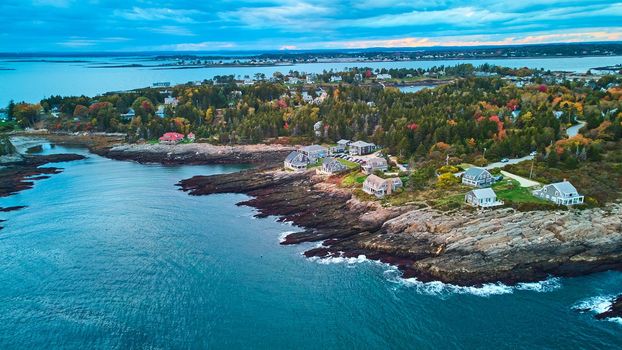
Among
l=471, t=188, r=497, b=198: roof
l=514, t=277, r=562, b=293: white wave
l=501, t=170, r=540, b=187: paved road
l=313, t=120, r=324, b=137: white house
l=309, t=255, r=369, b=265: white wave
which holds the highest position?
Answer: l=313, t=120, r=324, b=137: white house

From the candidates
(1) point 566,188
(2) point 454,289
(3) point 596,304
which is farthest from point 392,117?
(3) point 596,304

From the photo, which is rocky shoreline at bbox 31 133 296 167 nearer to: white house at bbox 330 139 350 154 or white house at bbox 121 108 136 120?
white house at bbox 330 139 350 154

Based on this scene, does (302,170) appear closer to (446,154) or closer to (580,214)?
(446,154)

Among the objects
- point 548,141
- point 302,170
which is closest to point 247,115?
point 302,170

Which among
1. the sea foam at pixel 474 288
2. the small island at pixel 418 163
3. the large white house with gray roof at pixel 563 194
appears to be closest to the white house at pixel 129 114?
the small island at pixel 418 163

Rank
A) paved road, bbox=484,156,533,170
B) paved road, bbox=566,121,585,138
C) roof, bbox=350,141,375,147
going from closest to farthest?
paved road, bbox=484,156,533,170, paved road, bbox=566,121,585,138, roof, bbox=350,141,375,147

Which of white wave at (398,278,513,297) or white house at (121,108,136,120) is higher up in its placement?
white house at (121,108,136,120)

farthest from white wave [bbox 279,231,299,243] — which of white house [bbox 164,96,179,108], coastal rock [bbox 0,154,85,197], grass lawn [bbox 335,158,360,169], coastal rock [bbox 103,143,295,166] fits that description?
white house [bbox 164,96,179,108]
